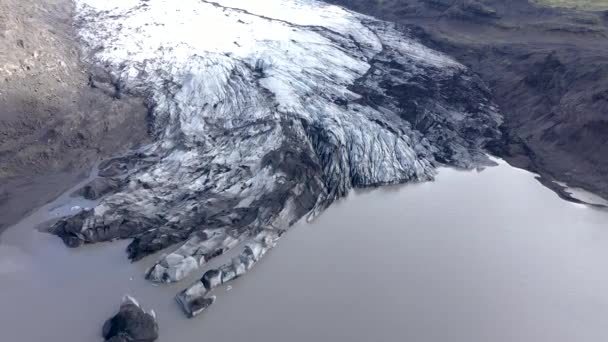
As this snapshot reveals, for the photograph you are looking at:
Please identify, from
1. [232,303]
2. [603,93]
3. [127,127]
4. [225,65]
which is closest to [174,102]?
[127,127]

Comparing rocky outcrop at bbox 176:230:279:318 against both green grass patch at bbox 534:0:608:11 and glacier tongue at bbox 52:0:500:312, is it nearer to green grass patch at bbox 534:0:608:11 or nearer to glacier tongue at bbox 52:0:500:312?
glacier tongue at bbox 52:0:500:312

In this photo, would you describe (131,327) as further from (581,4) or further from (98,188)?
(581,4)

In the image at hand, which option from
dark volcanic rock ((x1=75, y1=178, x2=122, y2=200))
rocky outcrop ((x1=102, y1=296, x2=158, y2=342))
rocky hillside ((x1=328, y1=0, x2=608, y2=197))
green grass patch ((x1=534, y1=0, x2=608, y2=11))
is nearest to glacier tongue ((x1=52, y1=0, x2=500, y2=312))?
dark volcanic rock ((x1=75, y1=178, x2=122, y2=200))

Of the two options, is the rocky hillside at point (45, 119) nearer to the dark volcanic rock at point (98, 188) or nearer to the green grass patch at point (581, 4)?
the dark volcanic rock at point (98, 188)

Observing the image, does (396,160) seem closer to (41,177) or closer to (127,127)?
(127,127)

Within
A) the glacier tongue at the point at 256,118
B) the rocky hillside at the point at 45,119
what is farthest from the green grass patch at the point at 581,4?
the rocky hillside at the point at 45,119

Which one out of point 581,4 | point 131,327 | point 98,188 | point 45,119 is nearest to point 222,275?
point 131,327
